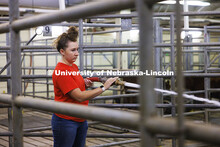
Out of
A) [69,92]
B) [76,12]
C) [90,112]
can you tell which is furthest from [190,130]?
[69,92]

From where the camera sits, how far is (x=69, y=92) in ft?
6.97

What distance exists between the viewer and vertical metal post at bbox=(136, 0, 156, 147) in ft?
2.60

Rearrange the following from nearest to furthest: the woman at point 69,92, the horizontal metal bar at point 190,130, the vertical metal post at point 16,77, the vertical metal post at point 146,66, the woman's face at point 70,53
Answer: the horizontal metal bar at point 190,130, the vertical metal post at point 146,66, the vertical metal post at point 16,77, the woman at point 69,92, the woman's face at point 70,53

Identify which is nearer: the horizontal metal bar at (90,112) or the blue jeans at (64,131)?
the horizontal metal bar at (90,112)

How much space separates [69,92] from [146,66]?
1.38 meters

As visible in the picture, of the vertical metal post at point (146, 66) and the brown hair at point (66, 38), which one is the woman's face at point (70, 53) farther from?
the vertical metal post at point (146, 66)

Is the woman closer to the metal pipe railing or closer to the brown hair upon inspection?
the brown hair

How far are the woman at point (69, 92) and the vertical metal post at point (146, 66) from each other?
133cm

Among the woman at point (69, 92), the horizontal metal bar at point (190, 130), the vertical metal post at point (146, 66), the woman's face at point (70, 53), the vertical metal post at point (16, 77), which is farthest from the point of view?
the woman's face at point (70, 53)

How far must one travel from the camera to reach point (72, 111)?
1.03m

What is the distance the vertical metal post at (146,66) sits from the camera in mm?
791

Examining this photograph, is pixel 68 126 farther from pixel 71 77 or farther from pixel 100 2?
pixel 100 2

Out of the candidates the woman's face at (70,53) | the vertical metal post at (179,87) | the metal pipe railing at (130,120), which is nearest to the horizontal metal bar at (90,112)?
the metal pipe railing at (130,120)

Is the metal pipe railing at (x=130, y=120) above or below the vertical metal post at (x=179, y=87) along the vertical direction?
below
